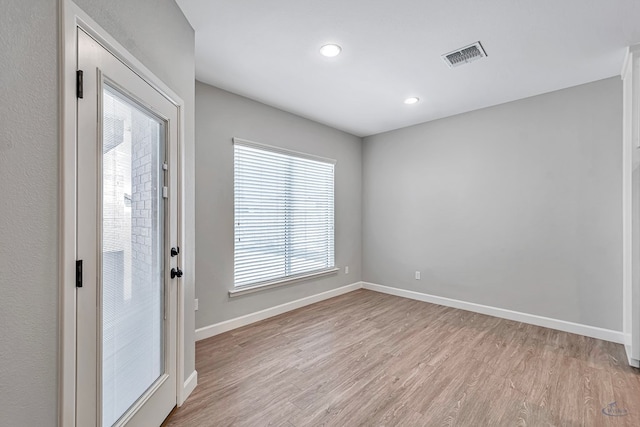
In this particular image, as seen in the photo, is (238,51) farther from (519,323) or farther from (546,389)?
(519,323)

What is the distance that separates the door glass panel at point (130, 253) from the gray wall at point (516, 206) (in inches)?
145

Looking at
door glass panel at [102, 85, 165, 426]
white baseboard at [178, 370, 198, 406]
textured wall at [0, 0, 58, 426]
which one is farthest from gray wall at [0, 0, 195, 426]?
white baseboard at [178, 370, 198, 406]

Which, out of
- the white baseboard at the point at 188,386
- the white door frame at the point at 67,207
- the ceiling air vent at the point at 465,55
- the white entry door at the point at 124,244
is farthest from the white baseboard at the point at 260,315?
the ceiling air vent at the point at 465,55

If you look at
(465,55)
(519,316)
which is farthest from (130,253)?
(519,316)

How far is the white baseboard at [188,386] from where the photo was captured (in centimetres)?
199

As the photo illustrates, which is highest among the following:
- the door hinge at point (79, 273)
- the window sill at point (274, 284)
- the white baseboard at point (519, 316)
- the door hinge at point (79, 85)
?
the door hinge at point (79, 85)

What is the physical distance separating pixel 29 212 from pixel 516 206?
14.0 feet

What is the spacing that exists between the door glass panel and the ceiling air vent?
7.95ft

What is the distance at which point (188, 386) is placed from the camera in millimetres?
2076

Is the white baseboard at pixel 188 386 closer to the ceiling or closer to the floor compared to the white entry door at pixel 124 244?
closer to the floor

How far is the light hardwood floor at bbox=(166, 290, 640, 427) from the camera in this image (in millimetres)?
1892

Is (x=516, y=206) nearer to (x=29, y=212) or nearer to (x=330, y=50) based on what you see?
(x=330, y=50)

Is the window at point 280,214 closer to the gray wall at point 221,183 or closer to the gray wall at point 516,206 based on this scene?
the gray wall at point 221,183

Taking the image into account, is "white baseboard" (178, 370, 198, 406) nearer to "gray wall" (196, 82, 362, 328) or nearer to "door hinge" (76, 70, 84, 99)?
"gray wall" (196, 82, 362, 328)
